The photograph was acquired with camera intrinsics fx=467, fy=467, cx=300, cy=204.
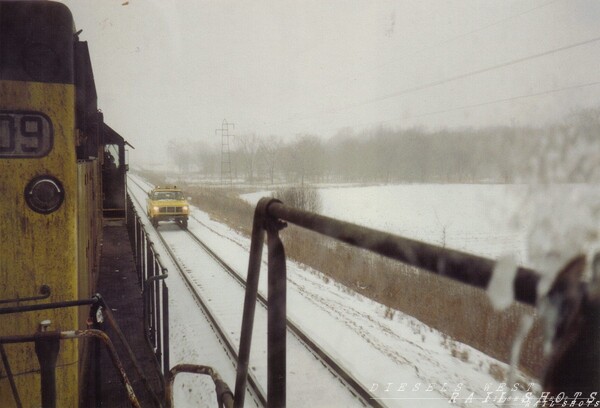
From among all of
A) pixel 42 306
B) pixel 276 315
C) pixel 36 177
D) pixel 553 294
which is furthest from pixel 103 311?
pixel 553 294

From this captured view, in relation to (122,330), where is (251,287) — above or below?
above

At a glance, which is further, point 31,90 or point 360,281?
point 360,281

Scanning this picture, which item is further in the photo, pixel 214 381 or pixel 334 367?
pixel 334 367

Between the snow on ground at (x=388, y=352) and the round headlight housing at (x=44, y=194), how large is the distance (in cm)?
275

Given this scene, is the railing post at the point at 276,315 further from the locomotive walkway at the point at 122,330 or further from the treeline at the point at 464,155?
the locomotive walkway at the point at 122,330

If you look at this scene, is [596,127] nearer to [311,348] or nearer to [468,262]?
[468,262]

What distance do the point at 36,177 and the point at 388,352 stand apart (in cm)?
460

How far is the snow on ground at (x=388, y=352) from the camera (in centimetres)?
474

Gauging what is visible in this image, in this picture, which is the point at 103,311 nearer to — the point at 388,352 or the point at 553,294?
the point at 553,294

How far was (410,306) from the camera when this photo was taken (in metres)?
8.68

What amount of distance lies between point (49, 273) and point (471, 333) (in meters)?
5.92

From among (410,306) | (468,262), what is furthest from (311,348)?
(468,262)

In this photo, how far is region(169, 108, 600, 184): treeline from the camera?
818mm

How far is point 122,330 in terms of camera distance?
17.9 ft
